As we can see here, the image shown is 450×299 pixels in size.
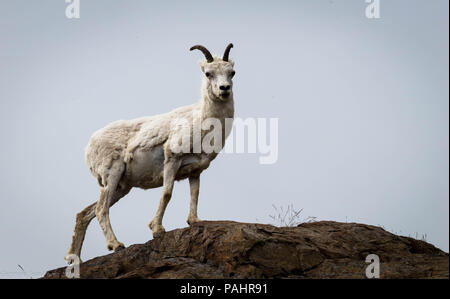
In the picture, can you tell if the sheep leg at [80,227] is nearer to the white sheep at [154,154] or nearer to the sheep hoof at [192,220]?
the white sheep at [154,154]

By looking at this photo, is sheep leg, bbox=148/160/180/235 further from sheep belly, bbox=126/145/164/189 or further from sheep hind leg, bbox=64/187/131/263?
sheep hind leg, bbox=64/187/131/263

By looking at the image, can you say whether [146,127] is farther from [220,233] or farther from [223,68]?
[220,233]

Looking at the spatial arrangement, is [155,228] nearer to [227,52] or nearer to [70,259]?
[70,259]

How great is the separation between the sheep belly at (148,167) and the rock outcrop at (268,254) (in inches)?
67.3

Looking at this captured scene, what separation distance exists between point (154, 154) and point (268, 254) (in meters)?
3.69

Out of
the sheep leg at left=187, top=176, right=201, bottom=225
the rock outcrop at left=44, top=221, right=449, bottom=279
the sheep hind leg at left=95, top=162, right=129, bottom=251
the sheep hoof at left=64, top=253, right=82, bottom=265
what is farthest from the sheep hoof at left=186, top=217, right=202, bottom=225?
the sheep hoof at left=64, top=253, right=82, bottom=265

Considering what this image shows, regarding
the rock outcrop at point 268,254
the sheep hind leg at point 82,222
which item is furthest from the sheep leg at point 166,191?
the sheep hind leg at point 82,222

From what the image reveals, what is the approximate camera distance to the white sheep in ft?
40.5

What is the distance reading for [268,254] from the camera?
10164 mm

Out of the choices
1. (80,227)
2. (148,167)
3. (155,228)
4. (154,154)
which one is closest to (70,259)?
(80,227)

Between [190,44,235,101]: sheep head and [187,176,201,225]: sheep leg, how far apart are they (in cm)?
169
